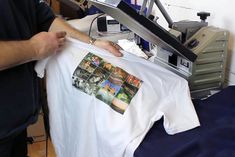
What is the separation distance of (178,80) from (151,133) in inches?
8.5

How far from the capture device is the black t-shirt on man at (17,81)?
1.16m

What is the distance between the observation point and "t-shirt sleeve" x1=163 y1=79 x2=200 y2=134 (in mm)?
947

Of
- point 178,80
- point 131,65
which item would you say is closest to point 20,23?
point 131,65

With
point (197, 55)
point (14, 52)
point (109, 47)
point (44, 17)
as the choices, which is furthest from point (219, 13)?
point (14, 52)

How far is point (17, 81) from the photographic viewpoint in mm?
1216

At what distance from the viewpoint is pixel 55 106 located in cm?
131

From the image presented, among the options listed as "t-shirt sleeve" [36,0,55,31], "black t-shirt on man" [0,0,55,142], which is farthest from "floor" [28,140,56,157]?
"t-shirt sleeve" [36,0,55,31]

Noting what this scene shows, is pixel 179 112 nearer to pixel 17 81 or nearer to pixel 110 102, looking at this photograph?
pixel 110 102

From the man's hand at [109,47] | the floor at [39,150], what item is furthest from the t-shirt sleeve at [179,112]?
the floor at [39,150]

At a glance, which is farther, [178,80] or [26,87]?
[26,87]

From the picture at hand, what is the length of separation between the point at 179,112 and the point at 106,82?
275 millimetres

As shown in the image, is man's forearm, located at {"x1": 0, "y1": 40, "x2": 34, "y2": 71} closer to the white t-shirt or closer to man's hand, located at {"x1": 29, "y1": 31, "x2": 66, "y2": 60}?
man's hand, located at {"x1": 29, "y1": 31, "x2": 66, "y2": 60}

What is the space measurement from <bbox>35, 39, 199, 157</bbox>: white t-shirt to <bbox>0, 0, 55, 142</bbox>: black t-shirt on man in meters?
0.08

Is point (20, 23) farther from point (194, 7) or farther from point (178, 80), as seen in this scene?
point (194, 7)
